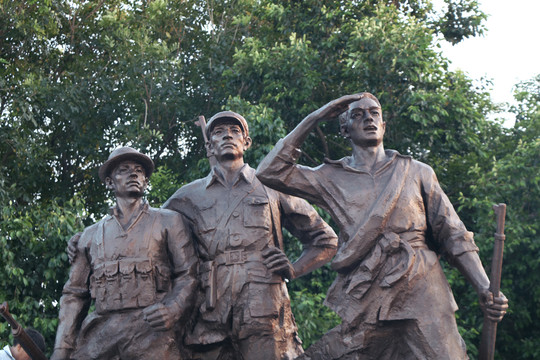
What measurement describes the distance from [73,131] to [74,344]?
1063 centimetres

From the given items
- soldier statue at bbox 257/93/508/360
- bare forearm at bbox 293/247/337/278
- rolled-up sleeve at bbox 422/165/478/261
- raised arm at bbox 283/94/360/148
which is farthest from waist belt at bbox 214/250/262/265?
rolled-up sleeve at bbox 422/165/478/261

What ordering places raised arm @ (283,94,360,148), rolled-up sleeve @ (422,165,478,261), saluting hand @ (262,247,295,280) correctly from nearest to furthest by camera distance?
rolled-up sleeve @ (422,165,478,261) < raised arm @ (283,94,360,148) < saluting hand @ (262,247,295,280)

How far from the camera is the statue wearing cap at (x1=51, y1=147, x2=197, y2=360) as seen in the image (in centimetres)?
784

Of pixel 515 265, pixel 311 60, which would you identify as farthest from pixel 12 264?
pixel 515 265

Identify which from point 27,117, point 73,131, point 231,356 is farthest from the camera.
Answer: point 73,131

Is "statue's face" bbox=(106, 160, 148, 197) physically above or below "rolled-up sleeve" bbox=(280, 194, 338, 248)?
above

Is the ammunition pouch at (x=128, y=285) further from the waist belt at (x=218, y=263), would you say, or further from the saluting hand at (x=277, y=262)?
the saluting hand at (x=277, y=262)

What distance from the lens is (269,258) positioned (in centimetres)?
797

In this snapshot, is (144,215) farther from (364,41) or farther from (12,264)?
(364,41)

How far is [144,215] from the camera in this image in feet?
26.9

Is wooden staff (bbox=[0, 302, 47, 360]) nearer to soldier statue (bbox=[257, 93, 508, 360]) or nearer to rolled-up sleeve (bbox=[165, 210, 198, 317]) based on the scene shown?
rolled-up sleeve (bbox=[165, 210, 198, 317])

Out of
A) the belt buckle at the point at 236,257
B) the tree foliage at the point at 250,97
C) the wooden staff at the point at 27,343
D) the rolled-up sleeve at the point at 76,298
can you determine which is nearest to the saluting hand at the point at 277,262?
the belt buckle at the point at 236,257

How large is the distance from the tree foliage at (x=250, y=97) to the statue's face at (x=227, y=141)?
572 centimetres

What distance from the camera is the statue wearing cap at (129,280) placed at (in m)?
7.84
